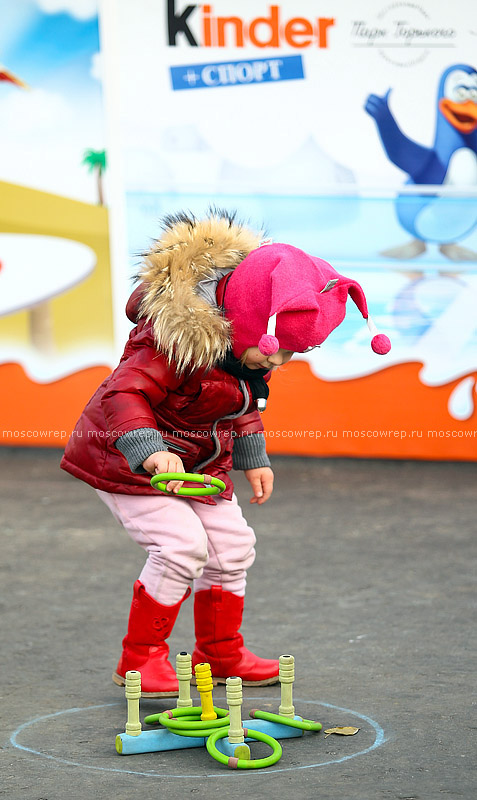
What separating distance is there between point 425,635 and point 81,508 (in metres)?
2.56

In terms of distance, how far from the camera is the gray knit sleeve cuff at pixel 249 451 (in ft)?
11.8

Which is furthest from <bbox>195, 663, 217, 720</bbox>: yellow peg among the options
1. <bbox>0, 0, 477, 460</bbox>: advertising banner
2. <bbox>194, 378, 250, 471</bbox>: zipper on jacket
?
<bbox>0, 0, 477, 460</bbox>: advertising banner

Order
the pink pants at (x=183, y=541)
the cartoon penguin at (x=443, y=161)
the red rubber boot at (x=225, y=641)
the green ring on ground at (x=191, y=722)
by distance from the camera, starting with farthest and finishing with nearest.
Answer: the cartoon penguin at (x=443, y=161)
the red rubber boot at (x=225, y=641)
the pink pants at (x=183, y=541)
the green ring on ground at (x=191, y=722)

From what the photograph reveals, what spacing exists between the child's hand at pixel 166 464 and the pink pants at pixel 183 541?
11.2 inches

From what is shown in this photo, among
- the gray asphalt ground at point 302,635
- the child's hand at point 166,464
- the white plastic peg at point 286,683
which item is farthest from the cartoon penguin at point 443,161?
the white plastic peg at point 286,683

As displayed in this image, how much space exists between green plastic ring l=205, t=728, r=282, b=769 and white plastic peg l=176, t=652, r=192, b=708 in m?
0.14

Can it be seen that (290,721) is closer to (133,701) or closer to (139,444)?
(133,701)

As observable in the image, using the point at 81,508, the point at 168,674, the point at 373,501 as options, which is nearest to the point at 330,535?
Result: the point at 373,501

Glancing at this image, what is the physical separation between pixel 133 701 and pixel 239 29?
4769 millimetres

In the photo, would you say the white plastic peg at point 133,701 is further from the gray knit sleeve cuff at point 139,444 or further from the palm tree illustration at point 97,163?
the palm tree illustration at point 97,163

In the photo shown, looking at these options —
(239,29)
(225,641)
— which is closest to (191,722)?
(225,641)

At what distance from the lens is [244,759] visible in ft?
9.30

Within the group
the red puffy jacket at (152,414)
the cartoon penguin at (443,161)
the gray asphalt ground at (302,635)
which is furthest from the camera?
the cartoon penguin at (443,161)

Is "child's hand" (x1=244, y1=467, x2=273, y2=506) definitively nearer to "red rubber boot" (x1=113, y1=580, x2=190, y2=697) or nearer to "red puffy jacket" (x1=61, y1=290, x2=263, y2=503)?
"red puffy jacket" (x1=61, y1=290, x2=263, y2=503)
